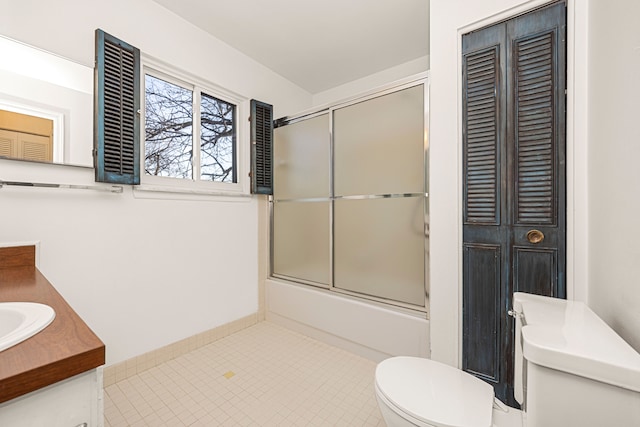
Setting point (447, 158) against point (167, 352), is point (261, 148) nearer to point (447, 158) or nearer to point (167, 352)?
point (447, 158)

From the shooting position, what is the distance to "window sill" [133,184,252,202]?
185cm

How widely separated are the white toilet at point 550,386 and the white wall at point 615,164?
0.43ft

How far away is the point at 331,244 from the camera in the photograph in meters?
2.29

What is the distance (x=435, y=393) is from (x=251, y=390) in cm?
113

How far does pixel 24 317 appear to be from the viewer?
725 mm

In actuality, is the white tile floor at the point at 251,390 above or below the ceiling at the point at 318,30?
below

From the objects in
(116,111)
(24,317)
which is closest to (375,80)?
(116,111)

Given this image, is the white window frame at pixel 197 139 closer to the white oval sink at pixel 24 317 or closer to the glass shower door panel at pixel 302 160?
the glass shower door panel at pixel 302 160

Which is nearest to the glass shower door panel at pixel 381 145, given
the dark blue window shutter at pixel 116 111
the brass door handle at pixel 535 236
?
the brass door handle at pixel 535 236

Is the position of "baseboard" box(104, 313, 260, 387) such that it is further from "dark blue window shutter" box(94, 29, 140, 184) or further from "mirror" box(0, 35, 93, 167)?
"mirror" box(0, 35, 93, 167)

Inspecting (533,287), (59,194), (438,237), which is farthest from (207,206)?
(533,287)

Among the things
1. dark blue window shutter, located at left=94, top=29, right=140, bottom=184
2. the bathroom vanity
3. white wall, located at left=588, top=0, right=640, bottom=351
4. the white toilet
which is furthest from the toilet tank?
dark blue window shutter, located at left=94, top=29, right=140, bottom=184

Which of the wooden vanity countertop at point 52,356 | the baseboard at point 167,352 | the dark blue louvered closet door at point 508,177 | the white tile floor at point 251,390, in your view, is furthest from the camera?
the baseboard at point 167,352

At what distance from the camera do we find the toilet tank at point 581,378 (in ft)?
1.90
